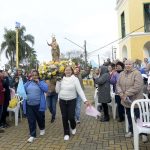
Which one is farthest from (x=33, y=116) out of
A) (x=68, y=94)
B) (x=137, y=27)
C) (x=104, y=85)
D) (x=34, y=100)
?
(x=137, y=27)

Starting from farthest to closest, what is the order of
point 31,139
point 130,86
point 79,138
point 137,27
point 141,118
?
point 137,27 → point 79,138 → point 31,139 → point 130,86 → point 141,118

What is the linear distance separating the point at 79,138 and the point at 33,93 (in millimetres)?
1516

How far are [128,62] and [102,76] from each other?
227 cm

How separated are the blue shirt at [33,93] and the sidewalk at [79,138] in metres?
0.90

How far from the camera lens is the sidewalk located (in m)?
6.98

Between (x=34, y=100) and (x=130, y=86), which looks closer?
(x=130, y=86)

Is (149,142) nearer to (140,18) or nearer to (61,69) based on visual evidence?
(61,69)

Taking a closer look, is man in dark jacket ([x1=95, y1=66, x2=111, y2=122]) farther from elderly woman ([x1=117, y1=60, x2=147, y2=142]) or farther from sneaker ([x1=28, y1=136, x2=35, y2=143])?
sneaker ([x1=28, y1=136, x2=35, y2=143])

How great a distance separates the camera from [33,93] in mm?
7812

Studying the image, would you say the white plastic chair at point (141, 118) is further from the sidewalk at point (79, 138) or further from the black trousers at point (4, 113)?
the black trousers at point (4, 113)

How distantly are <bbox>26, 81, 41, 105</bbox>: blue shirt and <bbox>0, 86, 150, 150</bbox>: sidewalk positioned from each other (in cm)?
90

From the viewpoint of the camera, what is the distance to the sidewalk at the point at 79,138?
6.98 metres

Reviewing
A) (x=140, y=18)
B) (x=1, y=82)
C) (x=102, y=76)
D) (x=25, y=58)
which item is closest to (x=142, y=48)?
(x=140, y=18)

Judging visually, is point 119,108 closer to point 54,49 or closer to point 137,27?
point 54,49
